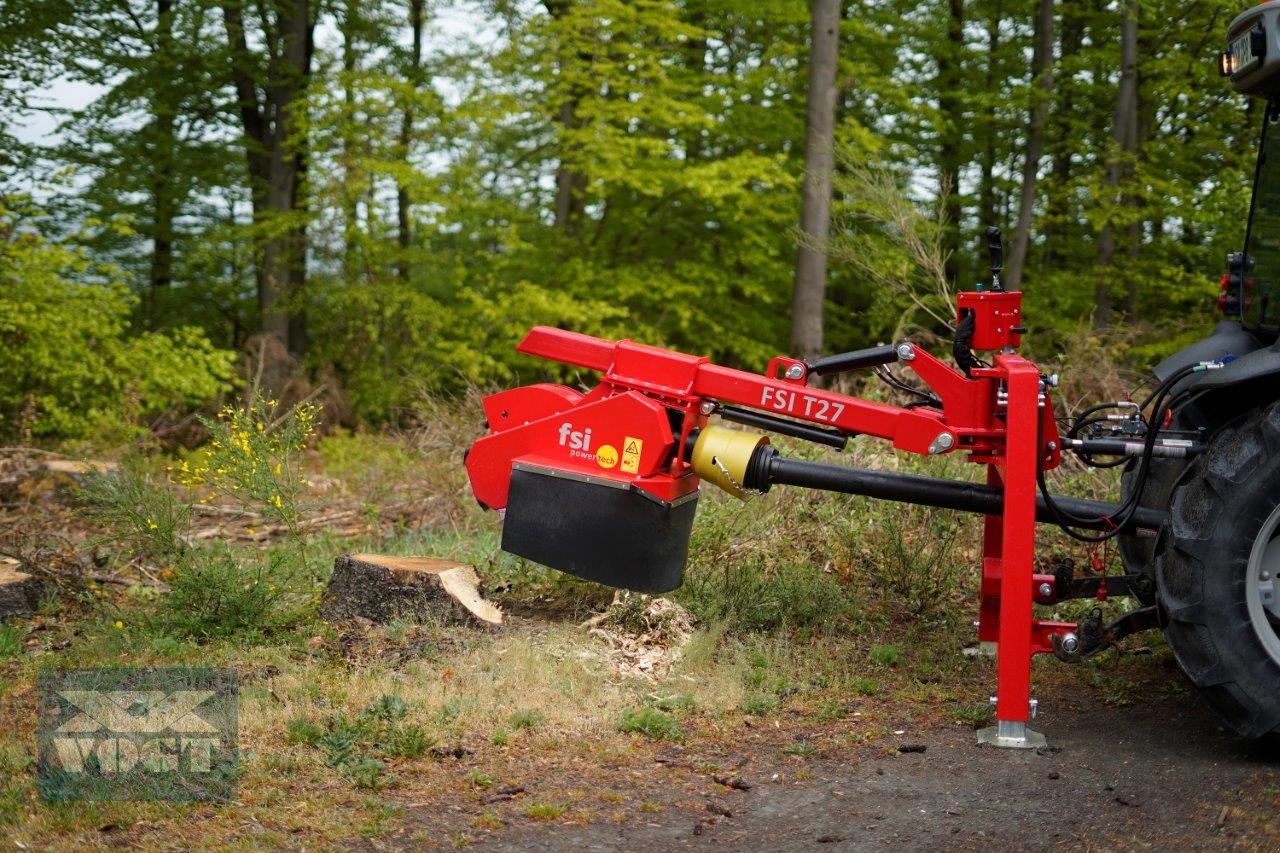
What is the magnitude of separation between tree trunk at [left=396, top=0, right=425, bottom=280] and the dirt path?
1103 centimetres

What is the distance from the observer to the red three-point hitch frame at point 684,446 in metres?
5.07

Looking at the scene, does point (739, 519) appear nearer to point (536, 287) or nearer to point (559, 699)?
point (559, 699)

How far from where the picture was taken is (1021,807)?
4289mm

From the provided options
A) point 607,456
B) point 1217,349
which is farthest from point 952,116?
point 607,456

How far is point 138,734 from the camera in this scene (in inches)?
186

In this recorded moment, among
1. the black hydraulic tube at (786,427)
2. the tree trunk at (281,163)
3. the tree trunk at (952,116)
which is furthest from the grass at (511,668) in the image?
the tree trunk at (952,116)

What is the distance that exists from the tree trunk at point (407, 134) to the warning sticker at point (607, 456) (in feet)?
32.2

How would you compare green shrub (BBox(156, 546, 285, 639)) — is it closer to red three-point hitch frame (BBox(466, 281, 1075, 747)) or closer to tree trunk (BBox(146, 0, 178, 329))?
red three-point hitch frame (BBox(466, 281, 1075, 747))

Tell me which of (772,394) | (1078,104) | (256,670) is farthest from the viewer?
(1078,104)

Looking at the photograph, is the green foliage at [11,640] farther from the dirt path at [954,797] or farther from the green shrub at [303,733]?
the dirt path at [954,797]

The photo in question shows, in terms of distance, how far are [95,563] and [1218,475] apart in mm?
6263

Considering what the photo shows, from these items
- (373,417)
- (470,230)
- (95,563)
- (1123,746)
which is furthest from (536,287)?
(1123,746)

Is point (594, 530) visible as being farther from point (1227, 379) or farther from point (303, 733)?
point (1227, 379)

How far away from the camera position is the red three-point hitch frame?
16.6ft
